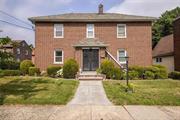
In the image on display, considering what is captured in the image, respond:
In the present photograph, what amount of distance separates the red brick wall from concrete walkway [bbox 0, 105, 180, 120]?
15940 mm

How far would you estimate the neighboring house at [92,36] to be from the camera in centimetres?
2761

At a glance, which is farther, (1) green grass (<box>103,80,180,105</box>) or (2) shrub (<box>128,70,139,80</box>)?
(2) shrub (<box>128,70,139,80</box>)

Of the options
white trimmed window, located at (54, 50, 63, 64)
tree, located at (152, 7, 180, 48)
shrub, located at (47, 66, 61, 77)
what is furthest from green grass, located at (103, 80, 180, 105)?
tree, located at (152, 7, 180, 48)

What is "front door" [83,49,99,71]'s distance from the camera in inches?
1063

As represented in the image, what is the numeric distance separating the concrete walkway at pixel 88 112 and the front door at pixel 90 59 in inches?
590

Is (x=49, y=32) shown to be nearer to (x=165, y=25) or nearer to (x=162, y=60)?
(x=162, y=60)

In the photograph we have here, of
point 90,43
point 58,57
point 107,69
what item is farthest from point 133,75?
point 58,57

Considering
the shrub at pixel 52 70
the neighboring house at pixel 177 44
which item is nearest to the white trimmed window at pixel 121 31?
the neighboring house at pixel 177 44

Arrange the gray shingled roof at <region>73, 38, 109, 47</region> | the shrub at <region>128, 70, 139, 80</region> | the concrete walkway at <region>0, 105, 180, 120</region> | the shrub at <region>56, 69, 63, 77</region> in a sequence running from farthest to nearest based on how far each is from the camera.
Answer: the gray shingled roof at <region>73, 38, 109, 47</region> < the shrub at <region>56, 69, 63, 77</region> < the shrub at <region>128, 70, 139, 80</region> < the concrete walkway at <region>0, 105, 180, 120</region>

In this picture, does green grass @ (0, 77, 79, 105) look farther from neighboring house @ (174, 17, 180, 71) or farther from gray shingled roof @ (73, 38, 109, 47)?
neighboring house @ (174, 17, 180, 71)

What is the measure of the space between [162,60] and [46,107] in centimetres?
2757

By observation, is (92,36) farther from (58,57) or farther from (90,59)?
(58,57)

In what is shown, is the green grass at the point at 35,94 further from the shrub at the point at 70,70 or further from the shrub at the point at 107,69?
the shrub at the point at 107,69

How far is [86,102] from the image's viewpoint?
1310 centimetres
